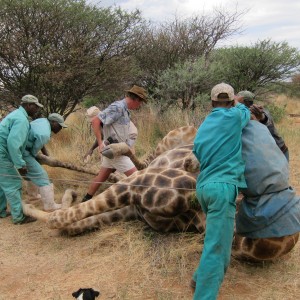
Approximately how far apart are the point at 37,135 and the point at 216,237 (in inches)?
127

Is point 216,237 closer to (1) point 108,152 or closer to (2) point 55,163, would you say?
(1) point 108,152

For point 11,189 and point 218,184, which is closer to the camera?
point 218,184

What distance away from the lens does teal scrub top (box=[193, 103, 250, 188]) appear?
3.02m

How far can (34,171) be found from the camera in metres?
5.61

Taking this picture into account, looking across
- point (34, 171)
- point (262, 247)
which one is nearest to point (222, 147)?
point (262, 247)

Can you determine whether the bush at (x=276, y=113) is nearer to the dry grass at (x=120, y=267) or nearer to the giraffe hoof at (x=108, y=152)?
the giraffe hoof at (x=108, y=152)

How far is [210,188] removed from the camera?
296 centimetres

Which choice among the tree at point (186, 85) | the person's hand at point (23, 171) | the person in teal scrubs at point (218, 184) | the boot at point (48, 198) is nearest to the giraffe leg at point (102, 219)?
the boot at point (48, 198)

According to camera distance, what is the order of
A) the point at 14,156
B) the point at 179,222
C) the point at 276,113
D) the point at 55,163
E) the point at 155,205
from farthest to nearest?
1. the point at 276,113
2. the point at 55,163
3. the point at 14,156
4. the point at 179,222
5. the point at 155,205

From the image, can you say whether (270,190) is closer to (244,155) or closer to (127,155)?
(244,155)

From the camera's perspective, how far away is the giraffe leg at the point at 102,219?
4594 mm

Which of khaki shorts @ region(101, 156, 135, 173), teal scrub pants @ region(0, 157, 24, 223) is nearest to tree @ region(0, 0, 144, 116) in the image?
teal scrub pants @ region(0, 157, 24, 223)

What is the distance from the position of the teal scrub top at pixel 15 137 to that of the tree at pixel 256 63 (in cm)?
979

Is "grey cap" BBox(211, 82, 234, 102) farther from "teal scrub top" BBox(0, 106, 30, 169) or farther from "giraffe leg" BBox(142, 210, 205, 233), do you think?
"teal scrub top" BBox(0, 106, 30, 169)
